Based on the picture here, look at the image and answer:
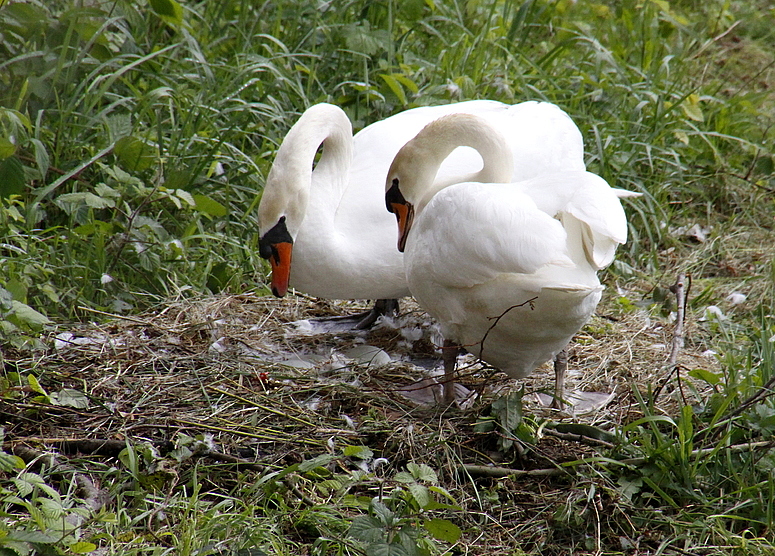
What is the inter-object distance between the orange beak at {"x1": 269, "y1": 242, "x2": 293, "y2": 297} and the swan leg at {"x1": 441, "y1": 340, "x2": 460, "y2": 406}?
0.70 m

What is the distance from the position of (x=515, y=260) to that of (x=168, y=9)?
273 cm

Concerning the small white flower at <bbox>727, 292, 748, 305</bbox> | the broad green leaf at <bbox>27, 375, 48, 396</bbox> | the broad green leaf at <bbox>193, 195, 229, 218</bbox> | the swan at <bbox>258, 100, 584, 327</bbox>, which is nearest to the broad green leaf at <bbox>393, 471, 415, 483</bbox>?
the swan at <bbox>258, 100, 584, 327</bbox>

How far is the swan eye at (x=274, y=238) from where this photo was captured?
347cm

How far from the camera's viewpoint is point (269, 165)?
4.60 m

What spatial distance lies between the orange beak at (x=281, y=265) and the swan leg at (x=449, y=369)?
Result: 70 centimetres

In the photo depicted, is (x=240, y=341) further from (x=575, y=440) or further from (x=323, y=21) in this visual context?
(x=323, y=21)

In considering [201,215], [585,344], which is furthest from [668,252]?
[201,215]

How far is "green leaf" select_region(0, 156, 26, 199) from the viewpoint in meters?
3.74

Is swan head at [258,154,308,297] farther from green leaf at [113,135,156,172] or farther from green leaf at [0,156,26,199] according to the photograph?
green leaf at [0,156,26,199]

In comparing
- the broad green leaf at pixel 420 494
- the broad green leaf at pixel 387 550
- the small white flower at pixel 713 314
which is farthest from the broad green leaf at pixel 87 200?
the small white flower at pixel 713 314

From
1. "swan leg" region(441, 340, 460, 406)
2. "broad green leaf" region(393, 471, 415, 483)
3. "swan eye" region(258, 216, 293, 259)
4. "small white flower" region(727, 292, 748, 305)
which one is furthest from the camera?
"small white flower" region(727, 292, 748, 305)

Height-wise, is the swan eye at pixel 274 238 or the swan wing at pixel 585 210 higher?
the swan wing at pixel 585 210

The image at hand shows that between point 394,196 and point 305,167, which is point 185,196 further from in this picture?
point 394,196

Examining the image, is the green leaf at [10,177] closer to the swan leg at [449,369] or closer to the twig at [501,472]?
the swan leg at [449,369]
